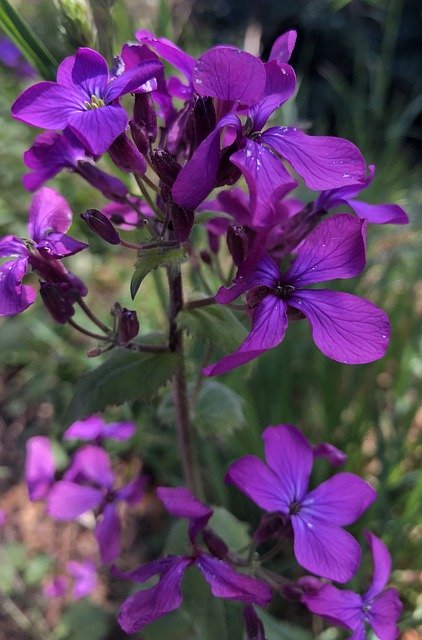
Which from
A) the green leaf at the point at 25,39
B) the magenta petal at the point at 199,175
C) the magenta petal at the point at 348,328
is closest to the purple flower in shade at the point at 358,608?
the magenta petal at the point at 348,328

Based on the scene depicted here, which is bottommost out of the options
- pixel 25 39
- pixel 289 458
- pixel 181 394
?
pixel 289 458

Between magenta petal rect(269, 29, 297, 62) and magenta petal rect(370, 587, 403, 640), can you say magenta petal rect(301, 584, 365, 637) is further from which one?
magenta petal rect(269, 29, 297, 62)

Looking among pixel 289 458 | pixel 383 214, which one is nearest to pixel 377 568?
pixel 289 458

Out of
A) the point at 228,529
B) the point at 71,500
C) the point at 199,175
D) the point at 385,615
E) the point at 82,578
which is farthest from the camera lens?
the point at 82,578

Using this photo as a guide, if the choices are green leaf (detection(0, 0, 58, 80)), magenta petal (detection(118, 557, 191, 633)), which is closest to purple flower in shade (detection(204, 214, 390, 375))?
magenta petal (detection(118, 557, 191, 633))

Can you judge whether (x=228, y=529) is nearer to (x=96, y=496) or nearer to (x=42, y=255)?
(x=96, y=496)

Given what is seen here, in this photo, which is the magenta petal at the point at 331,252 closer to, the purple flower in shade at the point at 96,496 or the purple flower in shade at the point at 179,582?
the purple flower in shade at the point at 179,582
